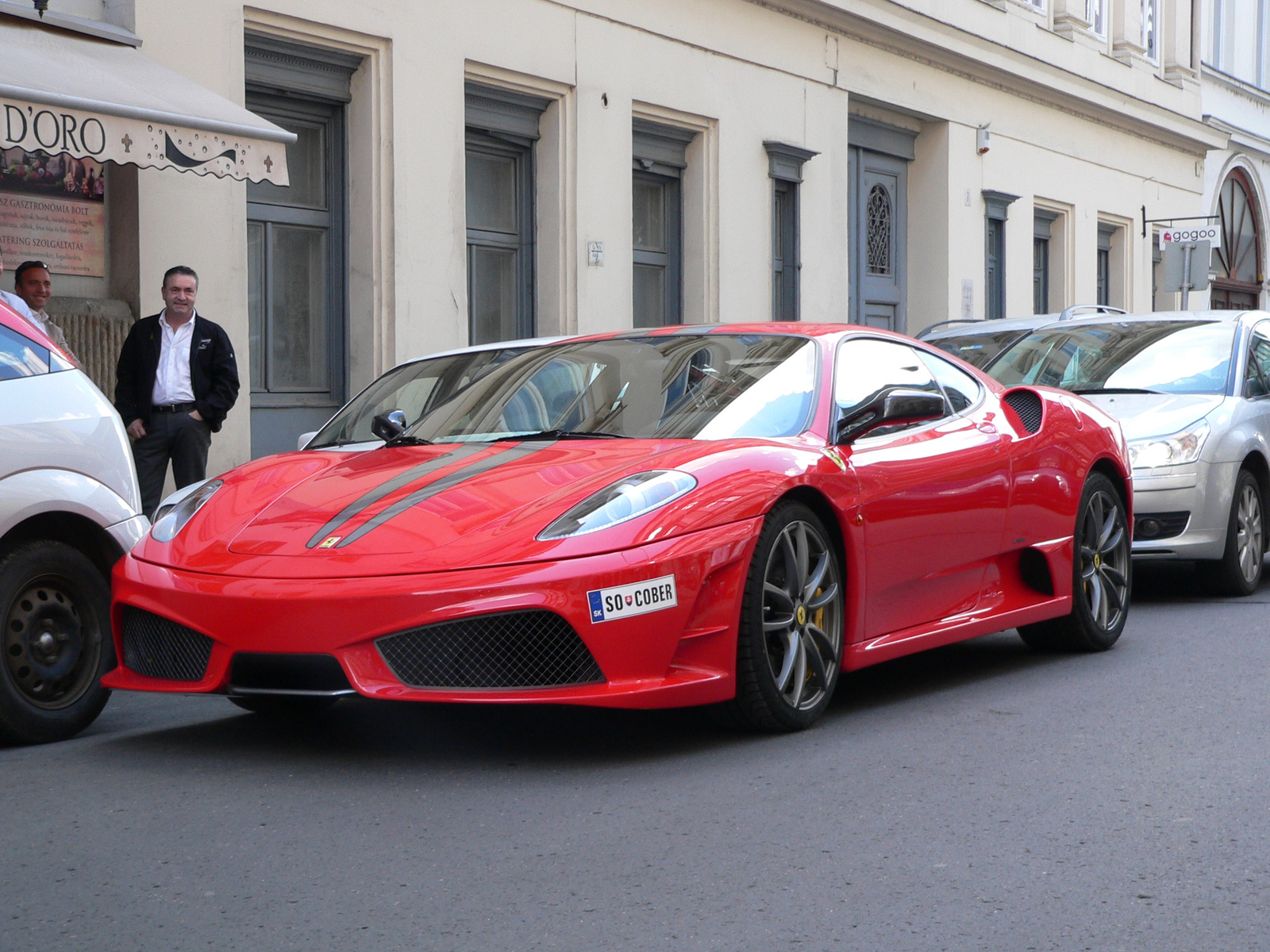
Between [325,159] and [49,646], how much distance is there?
27.2ft

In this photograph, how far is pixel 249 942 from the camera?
3230 millimetres

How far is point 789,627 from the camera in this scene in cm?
511

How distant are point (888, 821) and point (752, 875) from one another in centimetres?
61

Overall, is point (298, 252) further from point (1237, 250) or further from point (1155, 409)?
point (1237, 250)

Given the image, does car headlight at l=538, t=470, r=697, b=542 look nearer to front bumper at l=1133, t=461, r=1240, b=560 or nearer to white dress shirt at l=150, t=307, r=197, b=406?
→ front bumper at l=1133, t=461, r=1240, b=560

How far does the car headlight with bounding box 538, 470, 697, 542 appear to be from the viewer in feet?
15.4

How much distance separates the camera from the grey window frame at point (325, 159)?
12.3 m

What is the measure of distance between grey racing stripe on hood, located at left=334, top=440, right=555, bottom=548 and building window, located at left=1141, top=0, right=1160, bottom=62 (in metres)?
23.9

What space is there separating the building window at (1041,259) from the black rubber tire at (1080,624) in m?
17.5

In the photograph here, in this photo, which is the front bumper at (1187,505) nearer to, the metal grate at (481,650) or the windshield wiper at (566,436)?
the windshield wiper at (566,436)

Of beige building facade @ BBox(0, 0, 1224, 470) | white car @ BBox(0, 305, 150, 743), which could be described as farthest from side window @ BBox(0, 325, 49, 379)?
beige building facade @ BBox(0, 0, 1224, 470)

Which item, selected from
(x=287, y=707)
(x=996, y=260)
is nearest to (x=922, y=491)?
(x=287, y=707)

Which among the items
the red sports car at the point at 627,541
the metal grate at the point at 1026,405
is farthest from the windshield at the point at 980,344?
the red sports car at the point at 627,541

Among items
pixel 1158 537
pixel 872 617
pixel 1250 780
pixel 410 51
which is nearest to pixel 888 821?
pixel 1250 780
